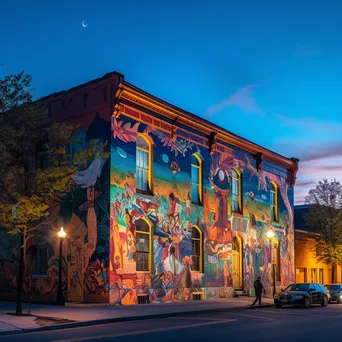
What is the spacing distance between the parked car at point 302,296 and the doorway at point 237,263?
5888 mm

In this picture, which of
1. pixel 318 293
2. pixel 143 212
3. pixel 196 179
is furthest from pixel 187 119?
pixel 318 293

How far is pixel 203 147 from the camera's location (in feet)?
101

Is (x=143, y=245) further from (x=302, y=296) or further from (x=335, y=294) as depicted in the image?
(x=335, y=294)

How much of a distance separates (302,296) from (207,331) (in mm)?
11816

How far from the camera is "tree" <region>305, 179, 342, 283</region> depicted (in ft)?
141

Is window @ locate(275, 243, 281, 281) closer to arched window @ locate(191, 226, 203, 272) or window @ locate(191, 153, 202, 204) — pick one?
arched window @ locate(191, 226, 203, 272)

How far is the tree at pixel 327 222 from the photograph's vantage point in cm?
4288

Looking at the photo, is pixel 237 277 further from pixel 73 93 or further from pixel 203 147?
pixel 73 93

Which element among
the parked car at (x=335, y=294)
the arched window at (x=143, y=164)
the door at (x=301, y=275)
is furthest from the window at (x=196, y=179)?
the door at (x=301, y=275)

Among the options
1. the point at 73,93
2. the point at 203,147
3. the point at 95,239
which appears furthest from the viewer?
the point at 203,147

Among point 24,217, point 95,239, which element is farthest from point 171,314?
point 24,217

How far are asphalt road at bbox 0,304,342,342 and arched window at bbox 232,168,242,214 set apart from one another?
14126 millimetres

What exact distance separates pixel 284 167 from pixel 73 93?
19.6 m

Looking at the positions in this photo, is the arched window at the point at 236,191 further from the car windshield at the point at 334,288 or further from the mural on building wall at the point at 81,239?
the mural on building wall at the point at 81,239
